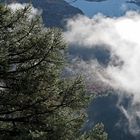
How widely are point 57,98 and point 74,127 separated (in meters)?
1.27

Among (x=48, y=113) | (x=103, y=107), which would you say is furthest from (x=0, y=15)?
(x=103, y=107)

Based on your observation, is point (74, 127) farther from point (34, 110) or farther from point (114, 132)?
point (114, 132)

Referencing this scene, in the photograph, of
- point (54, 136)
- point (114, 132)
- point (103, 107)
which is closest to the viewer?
point (54, 136)

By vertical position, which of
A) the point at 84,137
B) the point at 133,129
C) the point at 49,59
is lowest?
the point at 133,129

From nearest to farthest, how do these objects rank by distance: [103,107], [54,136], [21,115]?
[54,136]
[21,115]
[103,107]

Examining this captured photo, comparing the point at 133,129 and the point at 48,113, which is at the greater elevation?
the point at 48,113

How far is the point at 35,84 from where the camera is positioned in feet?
82.2

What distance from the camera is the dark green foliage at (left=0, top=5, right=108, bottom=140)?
81.5 ft

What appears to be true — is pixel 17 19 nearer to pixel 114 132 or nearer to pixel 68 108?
pixel 68 108

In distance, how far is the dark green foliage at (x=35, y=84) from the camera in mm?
24828

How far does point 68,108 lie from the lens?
2566 centimetres

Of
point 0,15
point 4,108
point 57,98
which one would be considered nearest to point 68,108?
point 57,98

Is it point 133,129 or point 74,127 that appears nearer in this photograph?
point 74,127

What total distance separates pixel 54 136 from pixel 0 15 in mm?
4830
